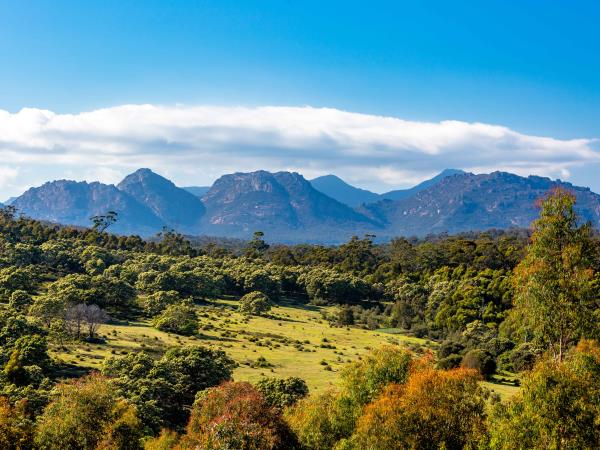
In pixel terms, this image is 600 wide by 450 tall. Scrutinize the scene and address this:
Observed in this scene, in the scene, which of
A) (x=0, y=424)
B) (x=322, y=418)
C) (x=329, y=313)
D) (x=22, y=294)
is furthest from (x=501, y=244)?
(x=0, y=424)

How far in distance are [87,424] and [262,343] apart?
149 ft

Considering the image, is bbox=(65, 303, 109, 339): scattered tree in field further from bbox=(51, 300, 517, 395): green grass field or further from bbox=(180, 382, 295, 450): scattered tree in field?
bbox=(180, 382, 295, 450): scattered tree in field

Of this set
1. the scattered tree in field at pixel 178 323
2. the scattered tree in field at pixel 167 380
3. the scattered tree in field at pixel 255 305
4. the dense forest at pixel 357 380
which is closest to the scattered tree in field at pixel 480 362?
the dense forest at pixel 357 380

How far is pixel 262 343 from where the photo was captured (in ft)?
241

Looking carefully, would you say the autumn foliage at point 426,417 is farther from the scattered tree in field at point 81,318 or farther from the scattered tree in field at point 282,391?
the scattered tree in field at point 81,318

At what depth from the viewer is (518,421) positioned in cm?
2134

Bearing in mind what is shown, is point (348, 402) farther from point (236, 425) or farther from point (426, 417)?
point (236, 425)

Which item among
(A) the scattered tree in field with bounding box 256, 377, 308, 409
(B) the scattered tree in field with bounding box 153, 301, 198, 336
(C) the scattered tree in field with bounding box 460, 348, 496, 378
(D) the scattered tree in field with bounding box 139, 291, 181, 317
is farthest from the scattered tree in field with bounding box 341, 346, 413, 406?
(D) the scattered tree in field with bounding box 139, 291, 181, 317

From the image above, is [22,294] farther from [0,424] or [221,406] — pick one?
[221,406]

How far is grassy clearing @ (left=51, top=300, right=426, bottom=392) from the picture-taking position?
5744cm

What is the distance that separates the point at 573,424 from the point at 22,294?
Result: 72479mm

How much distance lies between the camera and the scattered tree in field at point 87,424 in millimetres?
28264

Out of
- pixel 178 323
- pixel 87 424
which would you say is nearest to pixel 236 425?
pixel 87 424

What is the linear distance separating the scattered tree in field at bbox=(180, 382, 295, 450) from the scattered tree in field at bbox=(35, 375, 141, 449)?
3.67 meters
